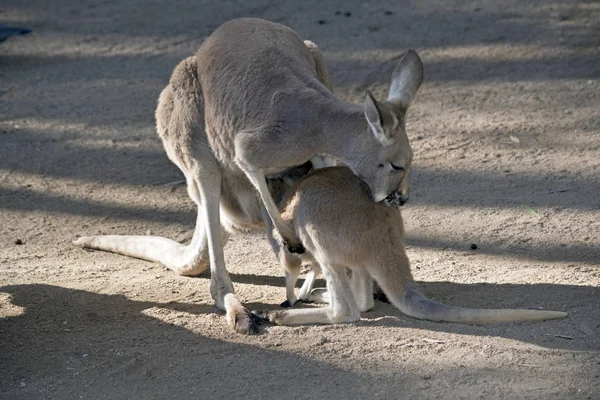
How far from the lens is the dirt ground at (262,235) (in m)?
4.42

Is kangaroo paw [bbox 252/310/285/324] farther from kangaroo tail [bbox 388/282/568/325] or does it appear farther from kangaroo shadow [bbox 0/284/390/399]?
kangaroo tail [bbox 388/282/568/325]

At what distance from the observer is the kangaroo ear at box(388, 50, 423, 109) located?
16.6 ft

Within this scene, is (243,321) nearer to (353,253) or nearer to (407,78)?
(353,253)

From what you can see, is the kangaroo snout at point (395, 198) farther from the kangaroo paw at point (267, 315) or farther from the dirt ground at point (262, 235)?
the kangaroo paw at point (267, 315)

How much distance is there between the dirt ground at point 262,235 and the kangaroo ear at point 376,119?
91cm

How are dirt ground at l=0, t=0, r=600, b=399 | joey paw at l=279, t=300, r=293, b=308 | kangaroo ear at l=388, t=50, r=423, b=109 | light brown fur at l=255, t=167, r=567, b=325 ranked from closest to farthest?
dirt ground at l=0, t=0, r=600, b=399 → light brown fur at l=255, t=167, r=567, b=325 → kangaroo ear at l=388, t=50, r=423, b=109 → joey paw at l=279, t=300, r=293, b=308

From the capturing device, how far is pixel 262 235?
22.3ft

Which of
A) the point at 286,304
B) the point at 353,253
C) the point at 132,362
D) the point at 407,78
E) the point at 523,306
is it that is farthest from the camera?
the point at 286,304

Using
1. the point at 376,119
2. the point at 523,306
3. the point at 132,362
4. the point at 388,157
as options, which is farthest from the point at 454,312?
the point at 132,362

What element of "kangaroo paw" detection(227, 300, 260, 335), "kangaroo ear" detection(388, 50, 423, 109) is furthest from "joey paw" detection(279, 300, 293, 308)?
"kangaroo ear" detection(388, 50, 423, 109)

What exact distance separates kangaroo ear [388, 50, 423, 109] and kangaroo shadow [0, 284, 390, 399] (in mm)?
1481

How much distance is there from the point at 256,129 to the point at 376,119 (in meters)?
0.73

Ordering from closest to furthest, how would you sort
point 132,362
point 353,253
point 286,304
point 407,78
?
point 132,362, point 353,253, point 407,78, point 286,304

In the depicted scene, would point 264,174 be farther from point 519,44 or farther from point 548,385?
point 519,44
